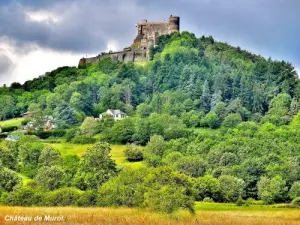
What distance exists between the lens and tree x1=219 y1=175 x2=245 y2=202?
69.7 meters

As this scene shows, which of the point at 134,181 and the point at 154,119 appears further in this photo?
the point at 154,119

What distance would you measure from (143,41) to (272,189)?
104 m

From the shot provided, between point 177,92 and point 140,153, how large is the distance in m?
49.3

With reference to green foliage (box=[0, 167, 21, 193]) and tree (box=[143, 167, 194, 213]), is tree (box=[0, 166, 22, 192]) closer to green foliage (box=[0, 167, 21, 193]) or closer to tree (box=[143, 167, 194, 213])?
green foliage (box=[0, 167, 21, 193])

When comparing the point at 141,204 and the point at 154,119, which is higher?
the point at 154,119

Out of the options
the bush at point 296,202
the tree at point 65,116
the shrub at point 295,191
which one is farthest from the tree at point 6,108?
the bush at point 296,202

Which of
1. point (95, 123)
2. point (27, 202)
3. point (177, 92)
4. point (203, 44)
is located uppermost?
point (203, 44)

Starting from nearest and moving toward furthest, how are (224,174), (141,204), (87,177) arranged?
(141,204) → (87,177) → (224,174)

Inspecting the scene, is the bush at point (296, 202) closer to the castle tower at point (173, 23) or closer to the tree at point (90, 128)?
the tree at point (90, 128)

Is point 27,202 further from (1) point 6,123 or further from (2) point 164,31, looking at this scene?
(2) point 164,31

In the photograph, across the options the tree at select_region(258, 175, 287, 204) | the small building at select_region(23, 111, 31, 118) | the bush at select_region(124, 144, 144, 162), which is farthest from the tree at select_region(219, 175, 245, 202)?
the small building at select_region(23, 111, 31, 118)

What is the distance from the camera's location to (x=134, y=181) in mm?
39094

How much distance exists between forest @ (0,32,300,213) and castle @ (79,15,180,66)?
13.9 ft

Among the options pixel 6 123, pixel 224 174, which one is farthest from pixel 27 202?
pixel 6 123
